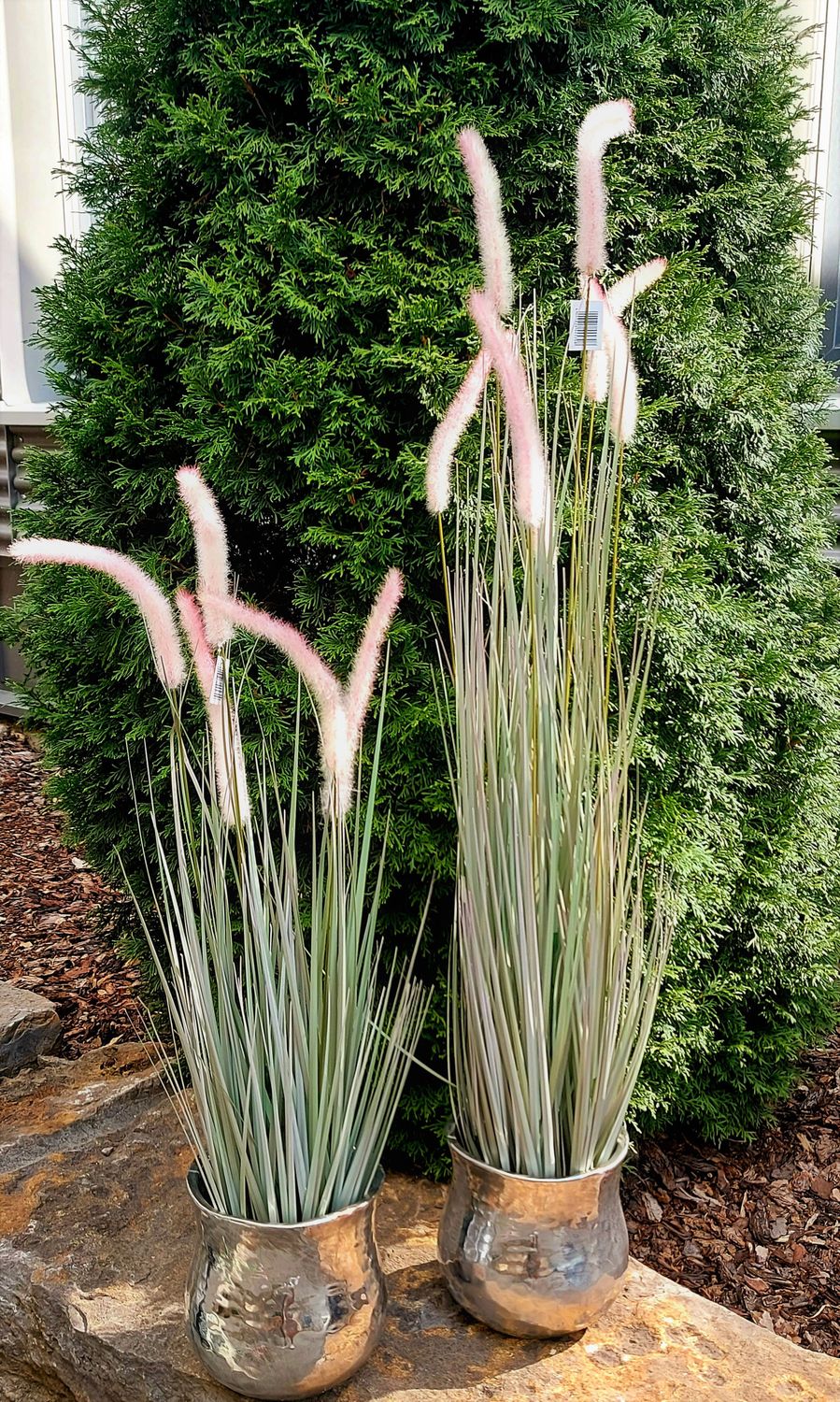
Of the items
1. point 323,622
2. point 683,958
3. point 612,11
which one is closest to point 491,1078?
point 683,958

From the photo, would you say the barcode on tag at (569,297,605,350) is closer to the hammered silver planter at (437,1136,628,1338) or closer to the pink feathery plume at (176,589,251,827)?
the pink feathery plume at (176,589,251,827)

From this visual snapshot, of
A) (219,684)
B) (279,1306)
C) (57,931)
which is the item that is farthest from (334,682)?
(57,931)

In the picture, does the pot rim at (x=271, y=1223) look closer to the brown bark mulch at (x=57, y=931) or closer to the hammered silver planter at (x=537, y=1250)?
the hammered silver planter at (x=537, y=1250)

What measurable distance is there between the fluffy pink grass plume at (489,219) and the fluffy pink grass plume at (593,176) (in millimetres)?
98

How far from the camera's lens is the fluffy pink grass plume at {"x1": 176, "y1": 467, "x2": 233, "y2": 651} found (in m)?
1.34

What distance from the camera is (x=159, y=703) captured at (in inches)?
80.9

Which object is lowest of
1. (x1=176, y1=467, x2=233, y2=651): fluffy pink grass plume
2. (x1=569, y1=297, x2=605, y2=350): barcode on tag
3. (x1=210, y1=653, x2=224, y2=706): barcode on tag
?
(x1=210, y1=653, x2=224, y2=706): barcode on tag

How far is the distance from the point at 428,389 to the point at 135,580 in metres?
0.68

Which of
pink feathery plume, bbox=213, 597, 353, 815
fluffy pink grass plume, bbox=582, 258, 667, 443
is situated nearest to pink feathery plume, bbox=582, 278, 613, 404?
fluffy pink grass plume, bbox=582, 258, 667, 443

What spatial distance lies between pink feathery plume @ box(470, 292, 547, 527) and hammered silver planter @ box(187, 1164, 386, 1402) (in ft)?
3.06

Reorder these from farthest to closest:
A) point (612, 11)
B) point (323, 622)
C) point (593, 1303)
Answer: point (323, 622) → point (612, 11) → point (593, 1303)

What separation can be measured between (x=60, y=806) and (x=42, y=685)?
0.82 feet

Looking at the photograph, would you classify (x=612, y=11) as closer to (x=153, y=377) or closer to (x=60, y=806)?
(x=153, y=377)

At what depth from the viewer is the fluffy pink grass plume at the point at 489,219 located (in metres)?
1.37
